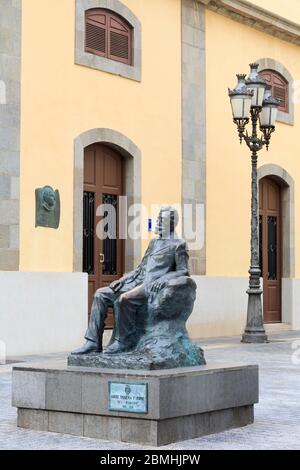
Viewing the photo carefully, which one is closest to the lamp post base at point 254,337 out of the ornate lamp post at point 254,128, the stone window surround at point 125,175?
the ornate lamp post at point 254,128

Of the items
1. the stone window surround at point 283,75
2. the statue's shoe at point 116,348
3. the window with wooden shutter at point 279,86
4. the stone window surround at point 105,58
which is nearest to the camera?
the statue's shoe at point 116,348

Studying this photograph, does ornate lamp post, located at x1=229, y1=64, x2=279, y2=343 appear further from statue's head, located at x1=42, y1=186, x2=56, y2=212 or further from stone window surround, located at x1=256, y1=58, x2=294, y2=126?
stone window surround, located at x1=256, y1=58, x2=294, y2=126

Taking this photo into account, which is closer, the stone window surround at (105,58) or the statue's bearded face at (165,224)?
the statue's bearded face at (165,224)

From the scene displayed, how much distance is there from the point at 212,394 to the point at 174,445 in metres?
0.71

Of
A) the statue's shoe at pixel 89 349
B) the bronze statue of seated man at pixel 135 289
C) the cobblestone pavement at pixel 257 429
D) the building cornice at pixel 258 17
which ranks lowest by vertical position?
the cobblestone pavement at pixel 257 429

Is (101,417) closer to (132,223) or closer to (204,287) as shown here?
(132,223)

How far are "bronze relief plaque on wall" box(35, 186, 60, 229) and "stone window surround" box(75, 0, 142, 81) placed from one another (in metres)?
2.48

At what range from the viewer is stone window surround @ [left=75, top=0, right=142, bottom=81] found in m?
16.2

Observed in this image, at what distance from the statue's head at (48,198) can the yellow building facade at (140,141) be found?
0.16 m

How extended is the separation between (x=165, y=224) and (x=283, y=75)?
14.0 metres

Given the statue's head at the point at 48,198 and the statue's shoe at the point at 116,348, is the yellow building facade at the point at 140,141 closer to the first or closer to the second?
the statue's head at the point at 48,198

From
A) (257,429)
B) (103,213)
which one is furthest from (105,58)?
(257,429)

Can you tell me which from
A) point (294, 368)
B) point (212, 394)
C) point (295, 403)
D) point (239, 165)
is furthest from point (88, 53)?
point (212, 394)

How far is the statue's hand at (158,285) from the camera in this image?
8094 mm
